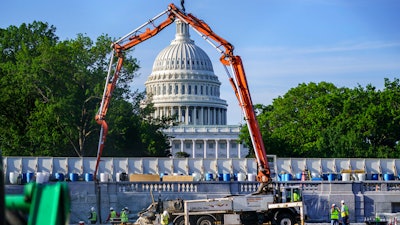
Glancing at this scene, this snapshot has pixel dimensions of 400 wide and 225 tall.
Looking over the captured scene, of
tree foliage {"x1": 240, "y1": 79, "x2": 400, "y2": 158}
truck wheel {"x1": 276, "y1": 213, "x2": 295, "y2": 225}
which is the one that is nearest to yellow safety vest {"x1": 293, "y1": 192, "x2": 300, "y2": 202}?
truck wheel {"x1": 276, "y1": 213, "x2": 295, "y2": 225}

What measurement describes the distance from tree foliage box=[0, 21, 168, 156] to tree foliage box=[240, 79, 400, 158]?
798 inches

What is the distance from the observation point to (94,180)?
5388 centimetres

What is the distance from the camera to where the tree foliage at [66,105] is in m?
84.1

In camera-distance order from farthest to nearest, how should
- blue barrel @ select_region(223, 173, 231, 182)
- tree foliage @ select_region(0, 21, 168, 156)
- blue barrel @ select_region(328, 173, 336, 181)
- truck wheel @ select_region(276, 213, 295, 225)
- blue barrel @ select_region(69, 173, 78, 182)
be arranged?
tree foliage @ select_region(0, 21, 168, 156) < blue barrel @ select_region(328, 173, 336, 181) < blue barrel @ select_region(223, 173, 231, 182) < blue barrel @ select_region(69, 173, 78, 182) < truck wheel @ select_region(276, 213, 295, 225)

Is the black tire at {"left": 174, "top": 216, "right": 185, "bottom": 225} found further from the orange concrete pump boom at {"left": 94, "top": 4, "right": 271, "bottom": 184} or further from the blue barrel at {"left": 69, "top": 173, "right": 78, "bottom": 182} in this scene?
the blue barrel at {"left": 69, "top": 173, "right": 78, "bottom": 182}

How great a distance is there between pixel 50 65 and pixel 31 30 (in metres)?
18.1

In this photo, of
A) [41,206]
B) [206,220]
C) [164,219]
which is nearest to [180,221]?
[206,220]

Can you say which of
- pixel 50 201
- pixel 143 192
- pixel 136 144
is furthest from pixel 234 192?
pixel 50 201

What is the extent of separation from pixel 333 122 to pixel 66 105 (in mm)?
38071

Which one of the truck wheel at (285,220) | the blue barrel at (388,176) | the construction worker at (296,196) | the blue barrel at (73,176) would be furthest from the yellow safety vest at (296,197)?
the blue barrel at (388,176)

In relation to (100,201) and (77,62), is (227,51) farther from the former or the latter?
(77,62)

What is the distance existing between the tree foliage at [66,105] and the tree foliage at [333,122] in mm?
20275

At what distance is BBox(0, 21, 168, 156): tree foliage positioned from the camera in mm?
84062

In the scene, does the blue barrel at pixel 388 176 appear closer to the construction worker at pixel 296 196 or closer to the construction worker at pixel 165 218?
the construction worker at pixel 296 196
